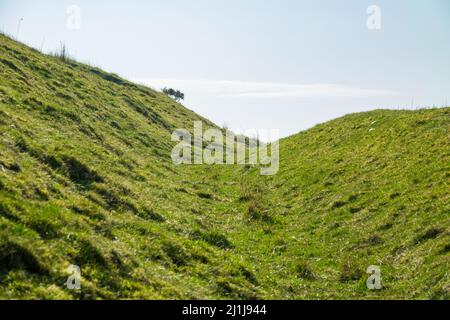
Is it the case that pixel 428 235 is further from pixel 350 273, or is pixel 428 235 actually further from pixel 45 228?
pixel 45 228

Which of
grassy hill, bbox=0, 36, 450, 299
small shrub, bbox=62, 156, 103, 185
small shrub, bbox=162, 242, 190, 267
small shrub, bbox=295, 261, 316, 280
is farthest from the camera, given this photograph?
small shrub, bbox=62, 156, 103, 185

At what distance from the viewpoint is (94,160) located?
2391 cm

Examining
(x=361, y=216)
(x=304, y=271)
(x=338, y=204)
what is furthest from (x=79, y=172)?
(x=338, y=204)

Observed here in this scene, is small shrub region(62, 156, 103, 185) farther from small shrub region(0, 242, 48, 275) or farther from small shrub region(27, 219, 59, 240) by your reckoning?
small shrub region(0, 242, 48, 275)

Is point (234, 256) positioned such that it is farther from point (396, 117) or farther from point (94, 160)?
point (396, 117)

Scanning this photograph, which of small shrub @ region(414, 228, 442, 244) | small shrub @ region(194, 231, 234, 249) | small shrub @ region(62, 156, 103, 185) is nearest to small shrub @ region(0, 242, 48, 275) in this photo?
small shrub @ region(62, 156, 103, 185)

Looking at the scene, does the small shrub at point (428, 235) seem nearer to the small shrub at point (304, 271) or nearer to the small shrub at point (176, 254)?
the small shrub at point (304, 271)

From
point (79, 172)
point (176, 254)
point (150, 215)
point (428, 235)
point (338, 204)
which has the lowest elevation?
point (176, 254)

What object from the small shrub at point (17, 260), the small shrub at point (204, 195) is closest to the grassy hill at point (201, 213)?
the small shrub at point (17, 260)

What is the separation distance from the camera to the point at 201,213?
25000 millimetres

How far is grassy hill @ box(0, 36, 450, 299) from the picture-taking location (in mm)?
12867

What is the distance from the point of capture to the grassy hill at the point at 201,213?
42.2ft

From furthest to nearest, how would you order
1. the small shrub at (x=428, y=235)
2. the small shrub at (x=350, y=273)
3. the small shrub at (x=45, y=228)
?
the small shrub at (x=428, y=235), the small shrub at (x=350, y=273), the small shrub at (x=45, y=228)

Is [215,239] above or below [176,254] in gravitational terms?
above
